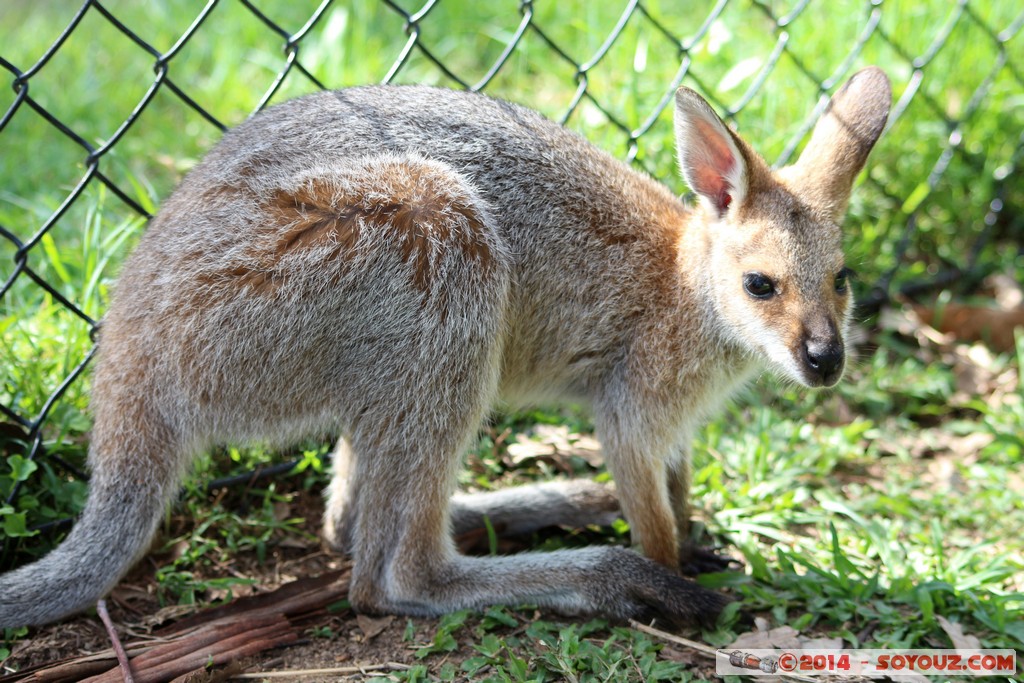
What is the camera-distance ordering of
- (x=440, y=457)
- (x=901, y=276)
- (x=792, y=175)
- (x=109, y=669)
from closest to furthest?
1. (x=109, y=669)
2. (x=440, y=457)
3. (x=792, y=175)
4. (x=901, y=276)

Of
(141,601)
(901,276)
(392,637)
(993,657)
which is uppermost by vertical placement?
(901,276)

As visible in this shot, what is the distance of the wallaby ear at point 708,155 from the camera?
348cm

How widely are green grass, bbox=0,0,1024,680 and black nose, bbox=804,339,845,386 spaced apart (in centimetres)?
65

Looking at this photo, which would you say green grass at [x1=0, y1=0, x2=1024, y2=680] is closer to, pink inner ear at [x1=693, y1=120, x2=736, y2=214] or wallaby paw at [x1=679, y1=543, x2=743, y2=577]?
wallaby paw at [x1=679, y1=543, x2=743, y2=577]

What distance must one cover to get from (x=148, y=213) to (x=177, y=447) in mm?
1093

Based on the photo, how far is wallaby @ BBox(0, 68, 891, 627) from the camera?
3.21m

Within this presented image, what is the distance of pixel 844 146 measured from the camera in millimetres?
3736

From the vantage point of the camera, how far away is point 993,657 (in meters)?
3.22

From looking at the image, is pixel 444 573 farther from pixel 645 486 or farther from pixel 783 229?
pixel 783 229

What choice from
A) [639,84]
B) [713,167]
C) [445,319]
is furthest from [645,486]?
[639,84]

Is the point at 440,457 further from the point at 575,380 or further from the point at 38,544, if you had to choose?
the point at 38,544

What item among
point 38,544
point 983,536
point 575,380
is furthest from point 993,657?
point 38,544

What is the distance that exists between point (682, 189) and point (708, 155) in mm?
1186

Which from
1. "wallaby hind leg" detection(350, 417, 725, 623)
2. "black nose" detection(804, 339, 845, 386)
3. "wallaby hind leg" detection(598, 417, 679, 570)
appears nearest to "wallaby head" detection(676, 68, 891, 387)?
"black nose" detection(804, 339, 845, 386)
